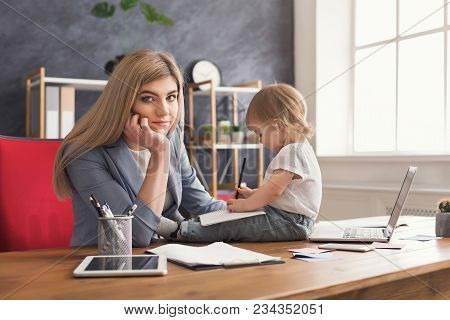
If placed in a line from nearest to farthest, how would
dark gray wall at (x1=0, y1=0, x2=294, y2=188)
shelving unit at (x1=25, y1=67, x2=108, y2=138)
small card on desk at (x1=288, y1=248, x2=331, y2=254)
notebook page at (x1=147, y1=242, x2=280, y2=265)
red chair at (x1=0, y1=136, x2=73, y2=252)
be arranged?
notebook page at (x1=147, y1=242, x2=280, y2=265)
small card on desk at (x1=288, y1=248, x2=331, y2=254)
red chair at (x1=0, y1=136, x2=73, y2=252)
shelving unit at (x1=25, y1=67, x2=108, y2=138)
dark gray wall at (x1=0, y1=0, x2=294, y2=188)

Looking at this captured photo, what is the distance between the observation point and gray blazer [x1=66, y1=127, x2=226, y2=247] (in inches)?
57.8

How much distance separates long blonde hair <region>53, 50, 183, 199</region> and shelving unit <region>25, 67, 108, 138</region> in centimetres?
178

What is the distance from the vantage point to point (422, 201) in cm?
333

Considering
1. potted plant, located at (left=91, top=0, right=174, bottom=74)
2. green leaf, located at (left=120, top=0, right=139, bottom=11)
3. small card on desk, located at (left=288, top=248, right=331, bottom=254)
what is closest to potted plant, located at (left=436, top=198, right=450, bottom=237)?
small card on desk, located at (left=288, top=248, right=331, bottom=254)

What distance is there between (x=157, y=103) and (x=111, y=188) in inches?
11.7

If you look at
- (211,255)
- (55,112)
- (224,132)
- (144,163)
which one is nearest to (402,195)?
(211,255)

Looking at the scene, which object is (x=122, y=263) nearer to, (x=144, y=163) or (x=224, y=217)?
(x=224, y=217)

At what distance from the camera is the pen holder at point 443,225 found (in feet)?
5.48

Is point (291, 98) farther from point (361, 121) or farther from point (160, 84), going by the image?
point (361, 121)

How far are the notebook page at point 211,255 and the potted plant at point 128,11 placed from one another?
254cm

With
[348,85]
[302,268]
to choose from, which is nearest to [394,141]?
[348,85]

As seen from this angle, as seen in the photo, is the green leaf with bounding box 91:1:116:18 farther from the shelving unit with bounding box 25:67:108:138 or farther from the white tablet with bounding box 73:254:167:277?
the white tablet with bounding box 73:254:167:277

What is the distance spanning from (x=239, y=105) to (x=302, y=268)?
3259mm
